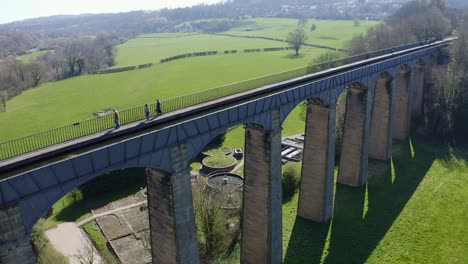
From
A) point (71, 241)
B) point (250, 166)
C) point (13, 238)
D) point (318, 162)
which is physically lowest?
point (71, 241)

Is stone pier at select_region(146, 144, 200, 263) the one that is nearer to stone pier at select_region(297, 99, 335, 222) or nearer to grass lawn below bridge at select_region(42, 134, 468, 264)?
grass lawn below bridge at select_region(42, 134, 468, 264)

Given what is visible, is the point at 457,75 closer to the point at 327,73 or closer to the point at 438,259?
the point at 327,73

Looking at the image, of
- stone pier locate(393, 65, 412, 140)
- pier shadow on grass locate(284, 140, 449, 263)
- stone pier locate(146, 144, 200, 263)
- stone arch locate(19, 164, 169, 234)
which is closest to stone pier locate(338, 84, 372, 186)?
pier shadow on grass locate(284, 140, 449, 263)

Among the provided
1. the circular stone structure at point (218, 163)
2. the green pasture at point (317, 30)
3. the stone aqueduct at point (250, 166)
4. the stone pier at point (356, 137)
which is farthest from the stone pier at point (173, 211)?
the green pasture at point (317, 30)

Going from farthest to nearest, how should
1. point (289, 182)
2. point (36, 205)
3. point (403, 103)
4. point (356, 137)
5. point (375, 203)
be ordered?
point (403, 103)
point (289, 182)
point (356, 137)
point (375, 203)
point (36, 205)

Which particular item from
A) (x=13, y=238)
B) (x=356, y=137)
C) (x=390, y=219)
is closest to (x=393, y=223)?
(x=390, y=219)

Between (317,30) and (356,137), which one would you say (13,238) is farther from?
(317,30)

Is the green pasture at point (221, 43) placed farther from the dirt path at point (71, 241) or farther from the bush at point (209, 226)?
the bush at point (209, 226)
